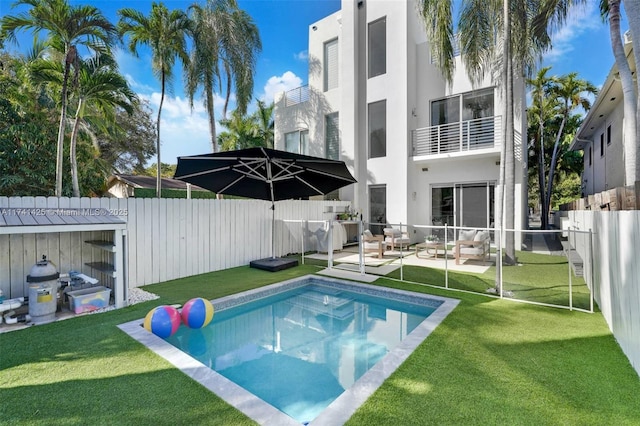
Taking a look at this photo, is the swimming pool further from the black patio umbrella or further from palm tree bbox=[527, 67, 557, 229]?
palm tree bbox=[527, 67, 557, 229]

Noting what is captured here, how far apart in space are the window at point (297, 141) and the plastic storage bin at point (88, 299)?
11571 millimetres

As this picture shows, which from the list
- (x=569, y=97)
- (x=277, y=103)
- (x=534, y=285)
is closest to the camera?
(x=534, y=285)

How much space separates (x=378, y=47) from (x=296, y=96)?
186 inches

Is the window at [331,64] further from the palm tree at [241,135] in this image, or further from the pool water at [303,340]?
the pool water at [303,340]

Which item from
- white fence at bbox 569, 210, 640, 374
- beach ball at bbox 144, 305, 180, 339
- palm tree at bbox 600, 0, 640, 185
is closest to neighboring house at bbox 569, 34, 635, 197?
palm tree at bbox 600, 0, 640, 185

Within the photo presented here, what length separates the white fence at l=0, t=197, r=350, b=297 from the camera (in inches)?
192

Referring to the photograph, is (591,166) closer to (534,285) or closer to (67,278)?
(534,285)

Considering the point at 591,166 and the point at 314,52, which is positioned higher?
the point at 314,52

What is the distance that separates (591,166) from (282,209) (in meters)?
16.0

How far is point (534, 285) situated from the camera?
616cm

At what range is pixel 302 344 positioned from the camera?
4.32 metres

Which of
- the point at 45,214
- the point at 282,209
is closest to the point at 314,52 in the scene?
the point at 282,209

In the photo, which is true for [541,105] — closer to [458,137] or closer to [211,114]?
[458,137]

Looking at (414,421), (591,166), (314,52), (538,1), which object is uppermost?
(314,52)
